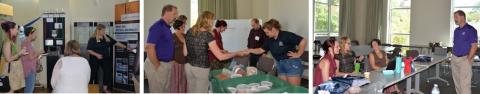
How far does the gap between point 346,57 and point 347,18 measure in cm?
43

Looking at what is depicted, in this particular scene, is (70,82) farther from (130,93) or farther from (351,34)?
(351,34)

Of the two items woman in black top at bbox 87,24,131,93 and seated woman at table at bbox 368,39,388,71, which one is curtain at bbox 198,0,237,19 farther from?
seated woman at table at bbox 368,39,388,71

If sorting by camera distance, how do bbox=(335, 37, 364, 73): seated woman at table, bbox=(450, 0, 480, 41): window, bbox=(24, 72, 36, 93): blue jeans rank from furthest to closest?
bbox=(450, 0, 480, 41): window → bbox=(335, 37, 364, 73): seated woman at table → bbox=(24, 72, 36, 93): blue jeans

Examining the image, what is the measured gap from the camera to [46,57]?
3.01m

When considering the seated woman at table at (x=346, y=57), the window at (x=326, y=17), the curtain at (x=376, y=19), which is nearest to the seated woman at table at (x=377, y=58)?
the curtain at (x=376, y=19)

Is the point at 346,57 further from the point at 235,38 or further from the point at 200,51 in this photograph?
the point at 200,51

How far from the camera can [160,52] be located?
2895mm

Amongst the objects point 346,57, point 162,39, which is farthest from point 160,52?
point 346,57

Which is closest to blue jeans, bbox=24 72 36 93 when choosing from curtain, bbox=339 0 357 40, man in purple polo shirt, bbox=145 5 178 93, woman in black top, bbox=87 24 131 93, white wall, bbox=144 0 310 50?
woman in black top, bbox=87 24 131 93

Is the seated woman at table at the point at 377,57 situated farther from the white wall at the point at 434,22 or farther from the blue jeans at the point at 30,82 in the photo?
the blue jeans at the point at 30,82

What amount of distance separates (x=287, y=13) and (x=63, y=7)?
4.77 feet

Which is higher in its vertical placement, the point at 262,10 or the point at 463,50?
the point at 262,10

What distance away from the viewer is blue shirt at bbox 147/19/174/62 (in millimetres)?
2805

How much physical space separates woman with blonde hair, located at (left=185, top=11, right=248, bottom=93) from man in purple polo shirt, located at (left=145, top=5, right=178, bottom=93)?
132 mm
